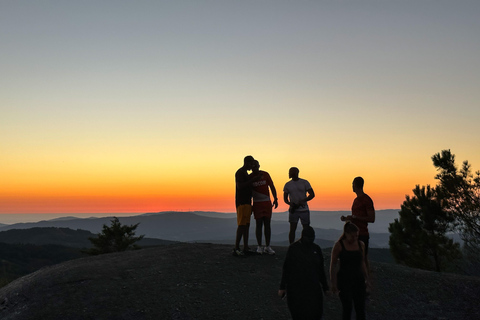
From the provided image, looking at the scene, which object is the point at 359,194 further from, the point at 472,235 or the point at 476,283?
the point at 472,235

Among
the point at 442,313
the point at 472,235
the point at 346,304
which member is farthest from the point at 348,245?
the point at 472,235

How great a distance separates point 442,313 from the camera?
879cm

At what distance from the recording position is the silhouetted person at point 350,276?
5.66 m

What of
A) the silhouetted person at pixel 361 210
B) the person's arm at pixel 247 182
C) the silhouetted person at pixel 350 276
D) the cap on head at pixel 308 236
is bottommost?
the silhouetted person at pixel 350 276

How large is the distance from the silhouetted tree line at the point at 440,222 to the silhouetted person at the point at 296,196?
12437 mm

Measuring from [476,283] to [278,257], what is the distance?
516 cm

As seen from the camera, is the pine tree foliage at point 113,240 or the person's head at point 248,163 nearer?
the person's head at point 248,163

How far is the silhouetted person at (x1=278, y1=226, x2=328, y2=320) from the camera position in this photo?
496cm

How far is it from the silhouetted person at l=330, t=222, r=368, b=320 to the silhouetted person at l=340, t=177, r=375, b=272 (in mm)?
1503

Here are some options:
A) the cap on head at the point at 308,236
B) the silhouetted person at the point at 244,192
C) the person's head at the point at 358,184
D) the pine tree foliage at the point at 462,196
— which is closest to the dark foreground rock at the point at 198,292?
the silhouetted person at the point at 244,192

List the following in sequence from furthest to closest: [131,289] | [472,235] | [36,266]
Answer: [36,266] → [472,235] → [131,289]

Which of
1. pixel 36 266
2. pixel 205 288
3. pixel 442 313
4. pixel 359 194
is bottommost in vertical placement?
pixel 36 266

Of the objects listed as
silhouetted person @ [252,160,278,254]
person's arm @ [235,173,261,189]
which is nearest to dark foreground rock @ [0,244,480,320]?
silhouetted person @ [252,160,278,254]

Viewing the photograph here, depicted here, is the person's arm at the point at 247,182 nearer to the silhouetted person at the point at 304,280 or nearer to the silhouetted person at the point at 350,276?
the silhouetted person at the point at 350,276
